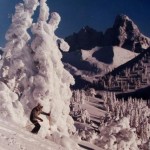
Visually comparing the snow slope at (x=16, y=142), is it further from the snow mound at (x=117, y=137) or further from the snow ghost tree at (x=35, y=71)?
the snow mound at (x=117, y=137)

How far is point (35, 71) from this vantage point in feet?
133

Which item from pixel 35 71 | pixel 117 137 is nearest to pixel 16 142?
pixel 35 71

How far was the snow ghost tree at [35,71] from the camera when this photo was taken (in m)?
39.2

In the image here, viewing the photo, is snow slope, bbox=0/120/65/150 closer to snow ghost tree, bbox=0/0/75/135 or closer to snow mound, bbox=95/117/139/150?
snow ghost tree, bbox=0/0/75/135

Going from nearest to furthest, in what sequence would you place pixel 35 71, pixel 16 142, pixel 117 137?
pixel 16 142, pixel 35 71, pixel 117 137

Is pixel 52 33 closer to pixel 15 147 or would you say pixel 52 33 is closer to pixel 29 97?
pixel 29 97

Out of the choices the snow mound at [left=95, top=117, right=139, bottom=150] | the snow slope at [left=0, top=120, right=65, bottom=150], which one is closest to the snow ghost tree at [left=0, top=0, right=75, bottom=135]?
the snow slope at [left=0, top=120, right=65, bottom=150]

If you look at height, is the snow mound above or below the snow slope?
above

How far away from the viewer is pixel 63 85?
1646 inches

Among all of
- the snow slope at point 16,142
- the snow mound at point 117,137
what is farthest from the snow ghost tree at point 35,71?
the snow mound at point 117,137

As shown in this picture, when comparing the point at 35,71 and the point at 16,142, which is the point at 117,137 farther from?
the point at 16,142

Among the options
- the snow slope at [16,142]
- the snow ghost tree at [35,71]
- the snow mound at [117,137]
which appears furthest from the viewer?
the snow mound at [117,137]

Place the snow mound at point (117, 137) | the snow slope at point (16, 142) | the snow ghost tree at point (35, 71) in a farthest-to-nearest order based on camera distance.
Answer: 1. the snow mound at point (117, 137)
2. the snow ghost tree at point (35, 71)
3. the snow slope at point (16, 142)

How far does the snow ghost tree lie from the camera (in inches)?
1543
